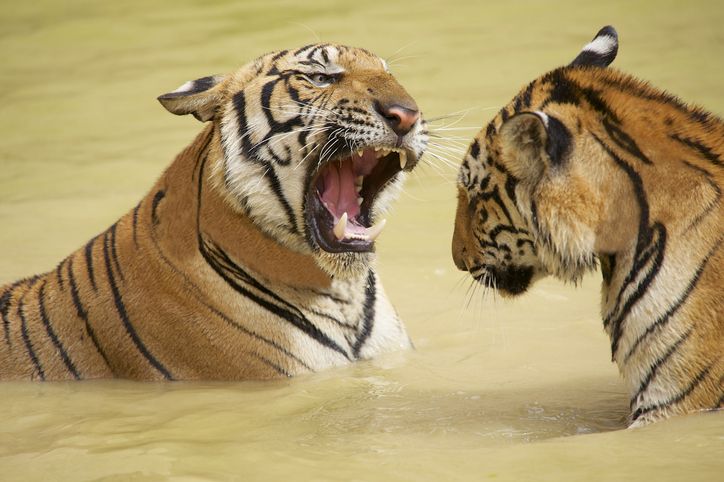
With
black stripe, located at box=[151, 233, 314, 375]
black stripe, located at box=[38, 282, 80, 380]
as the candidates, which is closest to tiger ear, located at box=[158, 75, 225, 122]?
black stripe, located at box=[151, 233, 314, 375]

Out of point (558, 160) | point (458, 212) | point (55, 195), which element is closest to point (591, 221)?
point (558, 160)

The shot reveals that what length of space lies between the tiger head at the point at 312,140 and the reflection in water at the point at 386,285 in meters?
0.33

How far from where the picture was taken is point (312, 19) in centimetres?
1088

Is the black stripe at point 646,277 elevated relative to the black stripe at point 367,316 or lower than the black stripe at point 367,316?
elevated

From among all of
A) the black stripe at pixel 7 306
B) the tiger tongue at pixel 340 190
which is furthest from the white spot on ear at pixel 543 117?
the black stripe at pixel 7 306

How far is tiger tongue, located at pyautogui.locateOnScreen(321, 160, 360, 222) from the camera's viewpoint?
4438mm

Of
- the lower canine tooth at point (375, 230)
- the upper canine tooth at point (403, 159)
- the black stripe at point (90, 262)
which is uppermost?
the upper canine tooth at point (403, 159)

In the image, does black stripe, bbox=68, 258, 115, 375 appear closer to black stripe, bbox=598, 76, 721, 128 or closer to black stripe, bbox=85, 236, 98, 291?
black stripe, bbox=85, 236, 98, 291

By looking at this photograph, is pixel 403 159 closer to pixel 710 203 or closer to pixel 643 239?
pixel 643 239

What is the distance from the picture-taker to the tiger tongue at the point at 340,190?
444 cm

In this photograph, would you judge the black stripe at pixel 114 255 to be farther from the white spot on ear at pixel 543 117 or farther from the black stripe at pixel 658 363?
the black stripe at pixel 658 363

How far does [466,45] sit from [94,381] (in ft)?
20.5

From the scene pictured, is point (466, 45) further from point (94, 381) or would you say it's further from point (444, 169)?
point (94, 381)

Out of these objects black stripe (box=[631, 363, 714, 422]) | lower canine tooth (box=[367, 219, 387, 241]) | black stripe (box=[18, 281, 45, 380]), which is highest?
lower canine tooth (box=[367, 219, 387, 241])
